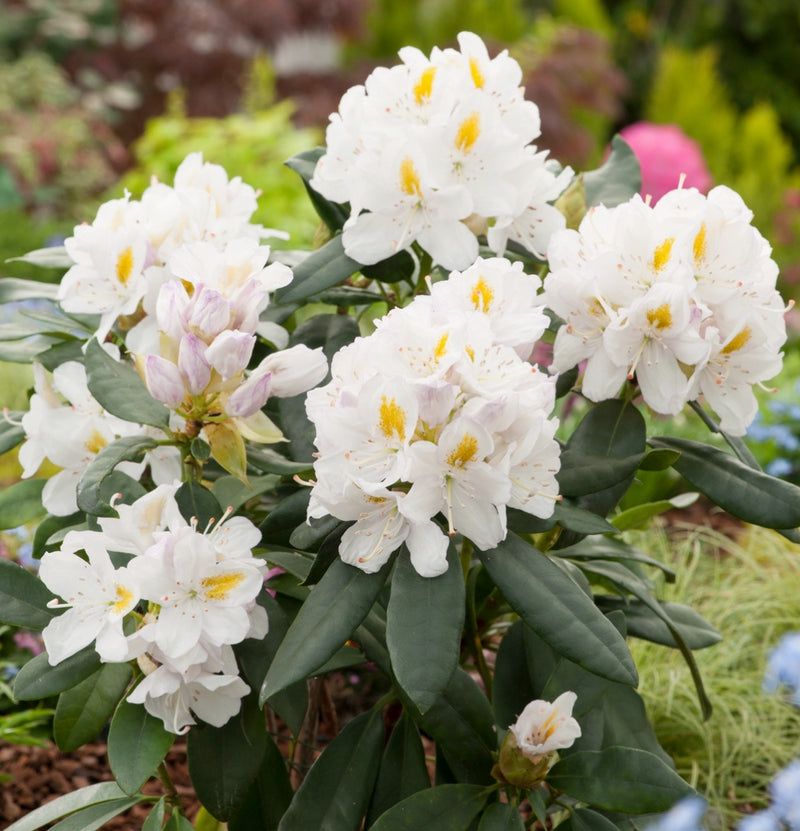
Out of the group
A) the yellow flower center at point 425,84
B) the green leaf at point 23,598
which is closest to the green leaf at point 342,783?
the green leaf at point 23,598

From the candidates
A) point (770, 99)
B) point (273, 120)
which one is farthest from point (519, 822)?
point (770, 99)

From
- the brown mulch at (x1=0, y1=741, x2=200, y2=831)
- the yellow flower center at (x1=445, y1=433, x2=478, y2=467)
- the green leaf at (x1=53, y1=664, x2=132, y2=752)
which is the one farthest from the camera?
the brown mulch at (x1=0, y1=741, x2=200, y2=831)

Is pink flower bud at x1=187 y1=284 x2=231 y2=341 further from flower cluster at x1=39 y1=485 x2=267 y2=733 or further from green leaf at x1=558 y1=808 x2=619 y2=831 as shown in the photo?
green leaf at x1=558 y1=808 x2=619 y2=831

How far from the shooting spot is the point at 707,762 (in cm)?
183

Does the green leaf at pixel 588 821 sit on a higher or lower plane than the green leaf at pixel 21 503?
lower

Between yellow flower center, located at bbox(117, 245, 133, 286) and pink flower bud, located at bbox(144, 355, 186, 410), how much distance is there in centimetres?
17

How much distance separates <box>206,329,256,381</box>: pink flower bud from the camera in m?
1.02

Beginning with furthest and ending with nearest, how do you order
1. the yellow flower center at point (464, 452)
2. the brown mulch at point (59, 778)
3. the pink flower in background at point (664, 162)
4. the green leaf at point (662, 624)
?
the pink flower in background at point (664, 162)
the brown mulch at point (59, 778)
the green leaf at point (662, 624)
the yellow flower center at point (464, 452)

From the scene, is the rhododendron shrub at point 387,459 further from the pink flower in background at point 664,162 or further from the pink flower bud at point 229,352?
the pink flower in background at point 664,162

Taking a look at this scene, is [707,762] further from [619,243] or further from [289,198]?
[289,198]

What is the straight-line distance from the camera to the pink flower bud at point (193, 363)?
→ 102 centimetres

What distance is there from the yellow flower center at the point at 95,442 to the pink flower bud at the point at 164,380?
0.16 metres

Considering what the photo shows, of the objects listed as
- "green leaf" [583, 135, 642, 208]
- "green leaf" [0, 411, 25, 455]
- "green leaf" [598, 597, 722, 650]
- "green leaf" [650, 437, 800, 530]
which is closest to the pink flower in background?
"green leaf" [583, 135, 642, 208]

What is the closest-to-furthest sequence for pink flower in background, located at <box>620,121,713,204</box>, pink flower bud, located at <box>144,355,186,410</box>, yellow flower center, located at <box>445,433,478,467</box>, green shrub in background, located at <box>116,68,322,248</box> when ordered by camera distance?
yellow flower center, located at <box>445,433,478,467</box> < pink flower bud, located at <box>144,355,186,410</box> < green shrub in background, located at <box>116,68,322,248</box> < pink flower in background, located at <box>620,121,713,204</box>
